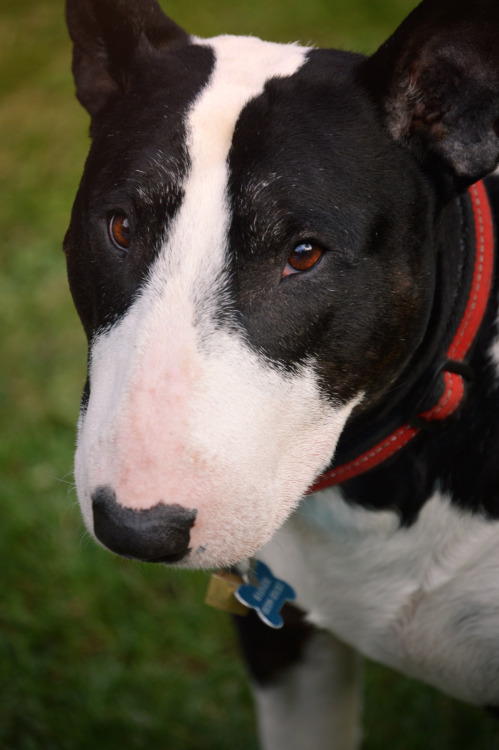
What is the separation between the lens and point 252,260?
1596mm

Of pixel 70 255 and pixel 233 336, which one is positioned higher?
pixel 233 336

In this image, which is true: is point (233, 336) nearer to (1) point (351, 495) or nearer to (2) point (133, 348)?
(2) point (133, 348)

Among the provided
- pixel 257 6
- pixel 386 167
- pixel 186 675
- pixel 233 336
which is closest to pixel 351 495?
pixel 233 336

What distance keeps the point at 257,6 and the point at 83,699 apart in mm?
5926

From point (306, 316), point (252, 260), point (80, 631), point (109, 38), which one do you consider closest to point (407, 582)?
point (306, 316)

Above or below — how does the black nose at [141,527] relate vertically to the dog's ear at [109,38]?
below

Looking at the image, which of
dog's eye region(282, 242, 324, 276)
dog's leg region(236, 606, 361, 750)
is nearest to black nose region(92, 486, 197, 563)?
dog's eye region(282, 242, 324, 276)

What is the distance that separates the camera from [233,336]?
1554 mm

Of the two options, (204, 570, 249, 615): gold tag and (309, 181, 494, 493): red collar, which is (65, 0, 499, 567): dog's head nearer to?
(309, 181, 494, 493): red collar

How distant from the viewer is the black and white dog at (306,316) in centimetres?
151

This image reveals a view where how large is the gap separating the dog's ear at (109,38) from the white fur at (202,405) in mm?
310

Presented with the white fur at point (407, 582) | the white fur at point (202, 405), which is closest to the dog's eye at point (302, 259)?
the white fur at point (202, 405)

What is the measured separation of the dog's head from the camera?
148 cm

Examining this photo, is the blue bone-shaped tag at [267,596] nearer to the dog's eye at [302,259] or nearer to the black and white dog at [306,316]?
the black and white dog at [306,316]
